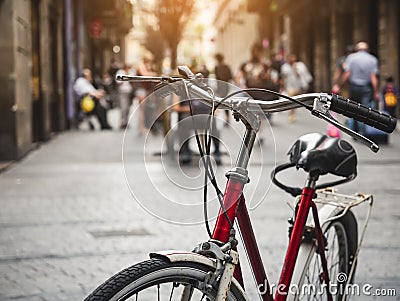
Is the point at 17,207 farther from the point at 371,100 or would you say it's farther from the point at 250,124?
the point at 371,100

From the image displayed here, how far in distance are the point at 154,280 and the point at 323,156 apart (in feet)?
3.94

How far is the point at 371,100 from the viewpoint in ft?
60.7

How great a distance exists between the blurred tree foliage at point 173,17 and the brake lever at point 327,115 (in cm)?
1423

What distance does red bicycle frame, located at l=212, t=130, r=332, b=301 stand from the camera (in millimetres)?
3029

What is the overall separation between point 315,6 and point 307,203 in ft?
118

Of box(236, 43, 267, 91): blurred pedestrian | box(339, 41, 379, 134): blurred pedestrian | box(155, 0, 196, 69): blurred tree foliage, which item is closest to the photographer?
box(155, 0, 196, 69): blurred tree foliage

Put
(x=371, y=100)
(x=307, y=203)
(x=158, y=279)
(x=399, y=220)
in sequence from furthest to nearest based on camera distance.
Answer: (x=371, y=100)
(x=399, y=220)
(x=307, y=203)
(x=158, y=279)

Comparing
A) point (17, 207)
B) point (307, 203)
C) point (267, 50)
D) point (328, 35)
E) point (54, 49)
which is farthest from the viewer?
point (267, 50)

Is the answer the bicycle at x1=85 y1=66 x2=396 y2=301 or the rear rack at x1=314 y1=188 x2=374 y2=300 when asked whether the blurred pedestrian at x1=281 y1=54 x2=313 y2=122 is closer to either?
the rear rack at x1=314 y1=188 x2=374 y2=300

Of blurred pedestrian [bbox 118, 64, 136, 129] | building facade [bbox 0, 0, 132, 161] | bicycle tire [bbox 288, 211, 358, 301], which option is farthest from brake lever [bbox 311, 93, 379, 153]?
blurred pedestrian [bbox 118, 64, 136, 129]

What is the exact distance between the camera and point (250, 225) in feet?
10.5

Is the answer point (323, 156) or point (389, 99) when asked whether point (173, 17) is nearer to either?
point (389, 99)

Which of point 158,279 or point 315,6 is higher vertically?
point 315,6

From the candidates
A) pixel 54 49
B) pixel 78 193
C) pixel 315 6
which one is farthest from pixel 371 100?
pixel 315 6
